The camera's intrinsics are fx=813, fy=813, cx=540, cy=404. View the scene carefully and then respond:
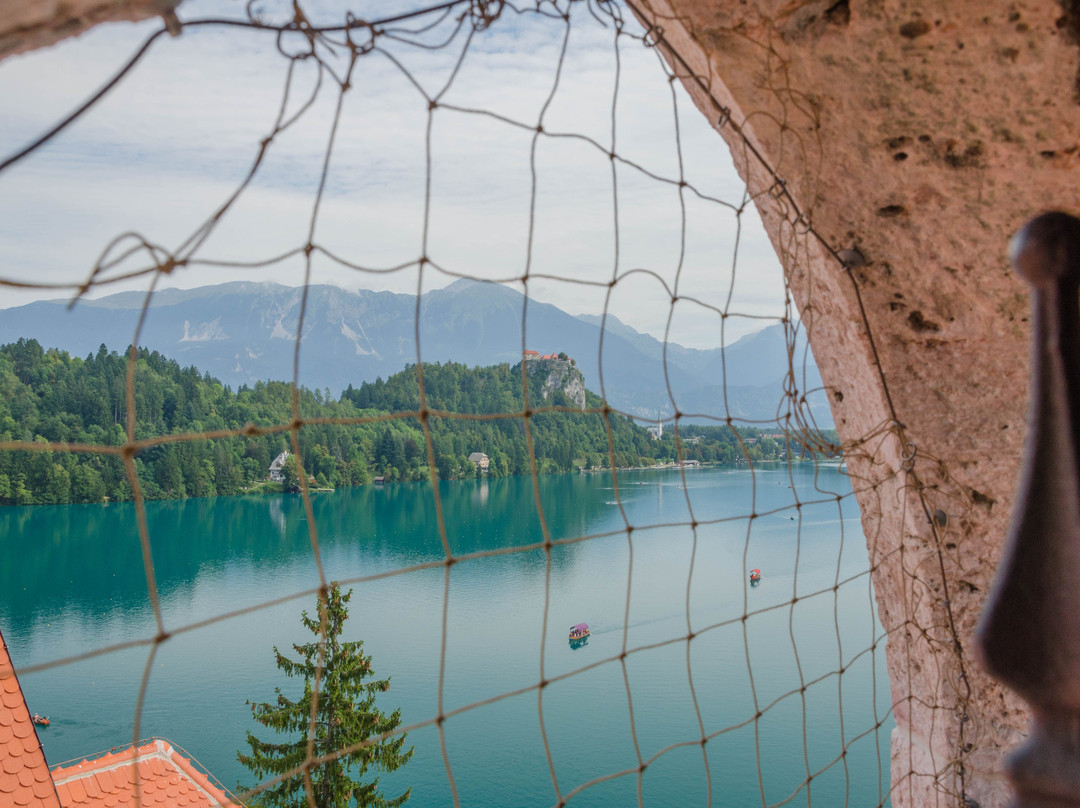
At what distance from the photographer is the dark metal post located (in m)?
0.40

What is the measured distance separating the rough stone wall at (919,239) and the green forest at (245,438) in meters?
14.7

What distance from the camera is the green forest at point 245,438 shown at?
19297mm

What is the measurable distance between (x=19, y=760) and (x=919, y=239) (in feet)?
12.0

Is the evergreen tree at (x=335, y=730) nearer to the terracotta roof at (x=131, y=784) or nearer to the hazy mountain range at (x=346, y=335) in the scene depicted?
the terracotta roof at (x=131, y=784)

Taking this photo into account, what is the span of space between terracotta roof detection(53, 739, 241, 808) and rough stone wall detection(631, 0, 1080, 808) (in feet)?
16.0

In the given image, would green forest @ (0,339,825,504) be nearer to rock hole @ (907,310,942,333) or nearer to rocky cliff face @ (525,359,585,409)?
rocky cliff face @ (525,359,585,409)

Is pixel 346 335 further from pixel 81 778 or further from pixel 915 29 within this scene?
pixel 915 29

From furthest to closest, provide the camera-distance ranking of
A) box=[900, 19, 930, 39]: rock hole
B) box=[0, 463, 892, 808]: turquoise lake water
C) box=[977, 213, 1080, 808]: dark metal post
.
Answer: box=[0, 463, 892, 808]: turquoise lake water < box=[900, 19, 930, 39]: rock hole < box=[977, 213, 1080, 808]: dark metal post

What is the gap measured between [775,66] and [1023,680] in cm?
81

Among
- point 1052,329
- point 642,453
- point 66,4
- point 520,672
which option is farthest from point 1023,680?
point 642,453

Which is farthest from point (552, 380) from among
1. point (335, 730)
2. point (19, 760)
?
point (19, 760)

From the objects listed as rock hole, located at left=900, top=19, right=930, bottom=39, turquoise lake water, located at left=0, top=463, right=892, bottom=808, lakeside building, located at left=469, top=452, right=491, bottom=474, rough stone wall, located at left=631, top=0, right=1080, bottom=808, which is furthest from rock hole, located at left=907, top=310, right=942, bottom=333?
lakeside building, located at left=469, top=452, right=491, bottom=474

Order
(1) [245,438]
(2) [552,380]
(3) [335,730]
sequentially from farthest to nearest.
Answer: (2) [552,380] → (1) [245,438] → (3) [335,730]

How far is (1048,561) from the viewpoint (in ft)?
1.32
